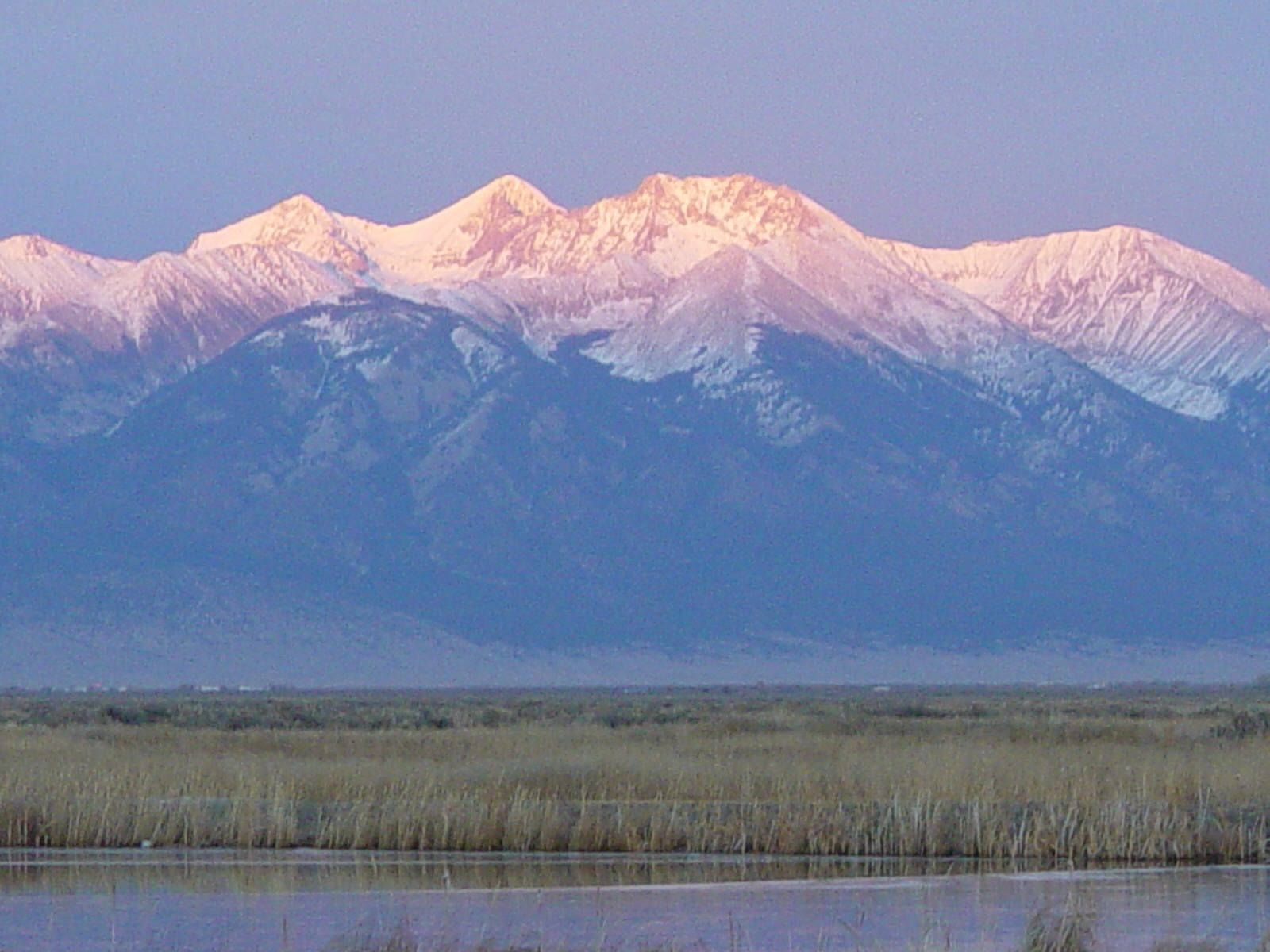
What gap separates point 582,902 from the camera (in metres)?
26.7

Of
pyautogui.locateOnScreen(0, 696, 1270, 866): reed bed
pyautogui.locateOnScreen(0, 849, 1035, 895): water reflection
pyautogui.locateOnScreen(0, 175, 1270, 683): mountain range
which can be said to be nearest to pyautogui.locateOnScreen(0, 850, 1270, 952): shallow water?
pyautogui.locateOnScreen(0, 849, 1035, 895): water reflection

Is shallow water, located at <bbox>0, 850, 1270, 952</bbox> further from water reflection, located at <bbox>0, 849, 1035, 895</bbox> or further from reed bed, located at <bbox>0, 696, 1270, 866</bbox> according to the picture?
reed bed, located at <bbox>0, 696, 1270, 866</bbox>

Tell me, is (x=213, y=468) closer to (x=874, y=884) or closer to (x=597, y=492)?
(x=597, y=492)

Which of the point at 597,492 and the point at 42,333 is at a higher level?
the point at 42,333

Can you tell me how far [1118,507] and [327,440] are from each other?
5223 centimetres

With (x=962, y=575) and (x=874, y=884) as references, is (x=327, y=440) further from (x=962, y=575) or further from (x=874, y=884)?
(x=874, y=884)

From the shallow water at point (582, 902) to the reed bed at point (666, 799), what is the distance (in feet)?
2.98

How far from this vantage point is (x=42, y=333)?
641 feet

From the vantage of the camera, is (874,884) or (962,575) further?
(962,575)

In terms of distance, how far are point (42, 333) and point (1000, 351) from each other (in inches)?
2775

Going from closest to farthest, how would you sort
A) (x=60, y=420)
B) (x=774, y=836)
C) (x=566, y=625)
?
(x=774, y=836) → (x=566, y=625) → (x=60, y=420)

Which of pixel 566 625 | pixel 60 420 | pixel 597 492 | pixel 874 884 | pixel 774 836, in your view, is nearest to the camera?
pixel 874 884

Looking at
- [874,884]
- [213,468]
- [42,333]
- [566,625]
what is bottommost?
[874,884]

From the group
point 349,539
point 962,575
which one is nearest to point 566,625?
point 349,539
